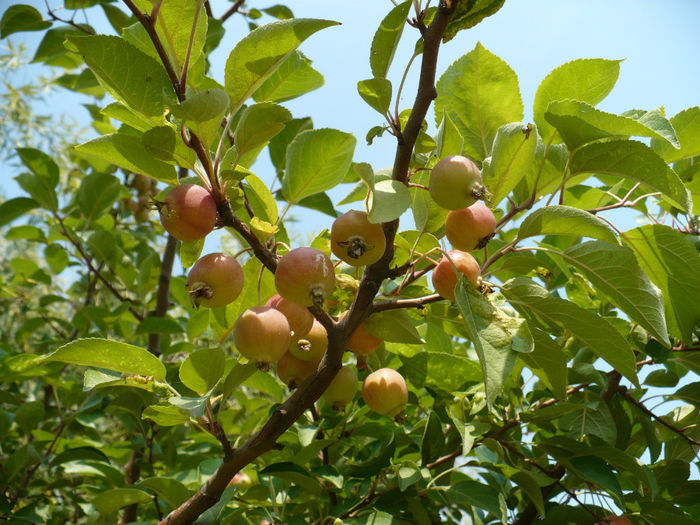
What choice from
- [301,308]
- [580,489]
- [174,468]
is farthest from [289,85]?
[174,468]

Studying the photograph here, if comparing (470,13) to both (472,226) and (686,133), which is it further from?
(686,133)

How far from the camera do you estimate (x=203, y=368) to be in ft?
4.35

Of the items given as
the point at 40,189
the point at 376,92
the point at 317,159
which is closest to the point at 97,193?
A: the point at 40,189

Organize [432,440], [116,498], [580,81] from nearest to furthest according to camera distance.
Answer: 1. [580,81]
2. [116,498]
3. [432,440]

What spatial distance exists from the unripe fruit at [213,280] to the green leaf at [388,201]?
12.0 inches

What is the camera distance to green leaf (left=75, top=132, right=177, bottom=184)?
1.14m

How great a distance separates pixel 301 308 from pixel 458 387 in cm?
78

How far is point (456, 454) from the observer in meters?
1.69

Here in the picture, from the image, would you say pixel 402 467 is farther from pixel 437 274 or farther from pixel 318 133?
pixel 318 133

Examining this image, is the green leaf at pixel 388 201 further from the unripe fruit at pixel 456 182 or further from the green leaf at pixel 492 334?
the green leaf at pixel 492 334

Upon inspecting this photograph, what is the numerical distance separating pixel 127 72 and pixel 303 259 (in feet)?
1.57

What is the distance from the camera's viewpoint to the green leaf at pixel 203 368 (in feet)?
4.28

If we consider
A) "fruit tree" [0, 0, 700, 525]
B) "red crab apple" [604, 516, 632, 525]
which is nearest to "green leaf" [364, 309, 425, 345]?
"fruit tree" [0, 0, 700, 525]

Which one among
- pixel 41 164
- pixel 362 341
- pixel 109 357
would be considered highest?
pixel 41 164
